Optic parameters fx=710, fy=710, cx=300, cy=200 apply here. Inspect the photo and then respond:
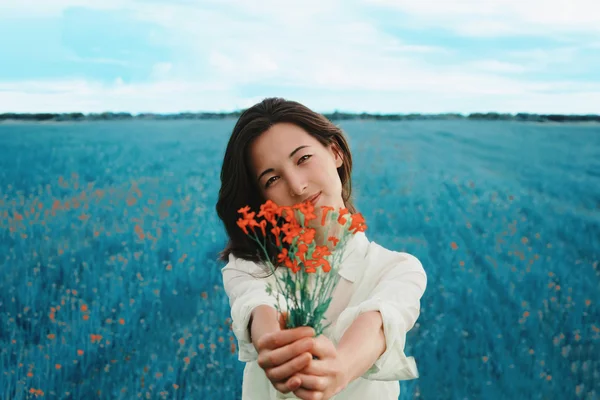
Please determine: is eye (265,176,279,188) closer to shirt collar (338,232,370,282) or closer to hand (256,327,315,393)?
shirt collar (338,232,370,282)

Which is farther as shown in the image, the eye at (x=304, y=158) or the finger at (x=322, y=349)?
the eye at (x=304, y=158)

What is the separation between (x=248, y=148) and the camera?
1.52 m

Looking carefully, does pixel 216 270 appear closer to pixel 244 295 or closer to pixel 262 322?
pixel 244 295

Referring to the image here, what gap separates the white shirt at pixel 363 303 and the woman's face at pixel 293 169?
122 mm

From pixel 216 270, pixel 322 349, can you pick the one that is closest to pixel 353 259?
pixel 322 349

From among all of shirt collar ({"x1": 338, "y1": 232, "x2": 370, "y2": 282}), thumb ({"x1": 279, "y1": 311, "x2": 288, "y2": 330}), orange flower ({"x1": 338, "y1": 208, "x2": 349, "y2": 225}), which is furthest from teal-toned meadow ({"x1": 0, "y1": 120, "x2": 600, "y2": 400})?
orange flower ({"x1": 338, "y1": 208, "x2": 349, "y2": 225})

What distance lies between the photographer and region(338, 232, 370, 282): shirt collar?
4.69 feet

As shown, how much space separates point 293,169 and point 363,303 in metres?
0.34

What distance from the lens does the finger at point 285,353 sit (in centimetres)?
109

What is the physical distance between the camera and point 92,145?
558 centimetres

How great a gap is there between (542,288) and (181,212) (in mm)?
1770

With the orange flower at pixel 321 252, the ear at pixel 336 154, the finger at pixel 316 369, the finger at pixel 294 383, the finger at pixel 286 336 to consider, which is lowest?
the finger at pixel 294 383

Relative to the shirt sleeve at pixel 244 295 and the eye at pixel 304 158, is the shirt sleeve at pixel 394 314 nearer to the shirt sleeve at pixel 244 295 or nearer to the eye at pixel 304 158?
the shirt sleeve at pixel 244 295

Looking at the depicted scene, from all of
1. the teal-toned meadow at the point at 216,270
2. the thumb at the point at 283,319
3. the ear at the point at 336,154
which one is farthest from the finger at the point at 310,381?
the teal-toned meadow at the point at 216,270
